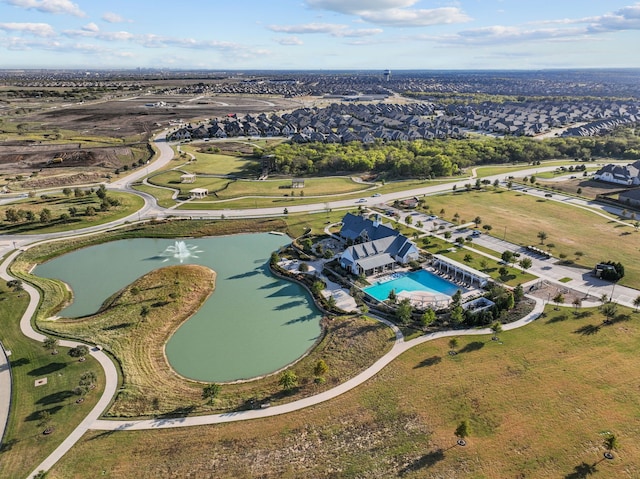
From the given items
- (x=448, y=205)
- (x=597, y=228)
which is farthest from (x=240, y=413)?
(x=597, y=228)

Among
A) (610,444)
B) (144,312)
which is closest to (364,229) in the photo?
(144,312)

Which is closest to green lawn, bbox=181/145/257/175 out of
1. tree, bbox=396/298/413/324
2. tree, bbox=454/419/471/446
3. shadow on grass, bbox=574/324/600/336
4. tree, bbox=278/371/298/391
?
tree, bbox=396/298/413/324

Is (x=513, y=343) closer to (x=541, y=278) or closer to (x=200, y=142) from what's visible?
(x=541, y=278)

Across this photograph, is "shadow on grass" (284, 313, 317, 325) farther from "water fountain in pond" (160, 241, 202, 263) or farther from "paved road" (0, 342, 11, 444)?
"paved road" (0, 342, 11, 444)

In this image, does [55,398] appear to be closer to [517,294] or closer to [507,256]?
[517,294]

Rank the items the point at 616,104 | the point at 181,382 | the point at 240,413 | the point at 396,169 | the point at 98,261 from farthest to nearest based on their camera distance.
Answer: the point at 616,104, the point at 396,169, the point at 98,261, the point at 181,382, the point at 240,413

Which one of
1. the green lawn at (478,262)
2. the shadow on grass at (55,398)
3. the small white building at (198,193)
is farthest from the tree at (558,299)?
the small white building at (198,193)
